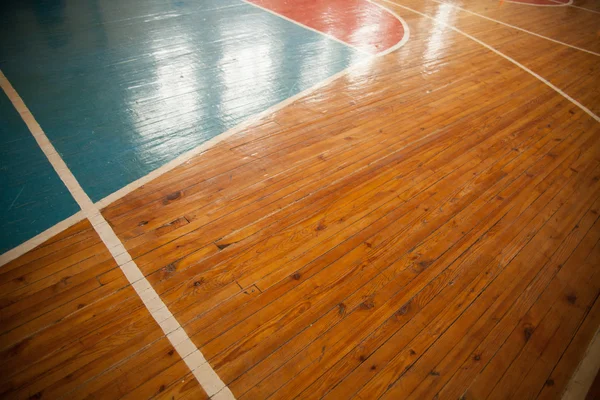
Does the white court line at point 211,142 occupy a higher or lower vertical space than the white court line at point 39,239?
higher

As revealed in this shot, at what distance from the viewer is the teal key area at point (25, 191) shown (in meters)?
2.29

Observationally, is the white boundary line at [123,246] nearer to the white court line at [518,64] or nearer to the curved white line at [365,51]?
the curved white line at [365,51]

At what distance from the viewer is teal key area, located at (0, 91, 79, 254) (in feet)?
7.53

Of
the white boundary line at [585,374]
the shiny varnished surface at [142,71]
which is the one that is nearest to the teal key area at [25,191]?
the shiny varnished surface at [142,71]

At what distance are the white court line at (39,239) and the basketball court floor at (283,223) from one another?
1 centimetres

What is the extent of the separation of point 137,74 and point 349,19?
4.13 metres

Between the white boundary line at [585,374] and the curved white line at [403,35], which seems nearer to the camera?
the white boundary line at [585,374]

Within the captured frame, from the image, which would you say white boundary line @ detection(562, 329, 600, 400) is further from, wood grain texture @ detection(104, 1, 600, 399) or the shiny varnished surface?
the shiny varnished surface

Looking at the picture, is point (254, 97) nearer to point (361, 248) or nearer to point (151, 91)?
point (151, 91)

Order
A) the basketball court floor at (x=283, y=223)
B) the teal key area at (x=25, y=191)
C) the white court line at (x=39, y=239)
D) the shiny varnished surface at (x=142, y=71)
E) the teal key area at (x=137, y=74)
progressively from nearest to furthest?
the basketball court floor at (x=283, y=223)
the white court line at (x=39, y=239)
the teal key area at (x=25, y=191)
the teal key area at (x=137, y=74)
the shiny varnished surface at (x=142, y=71)

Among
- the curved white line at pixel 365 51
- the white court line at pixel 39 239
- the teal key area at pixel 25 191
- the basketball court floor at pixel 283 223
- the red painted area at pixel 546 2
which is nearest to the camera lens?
the basketball court floor at pixel 283 223

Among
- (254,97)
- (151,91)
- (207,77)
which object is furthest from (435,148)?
(151,91)

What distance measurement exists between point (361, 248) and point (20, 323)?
6.83 ft

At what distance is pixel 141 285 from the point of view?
2.08 metres
